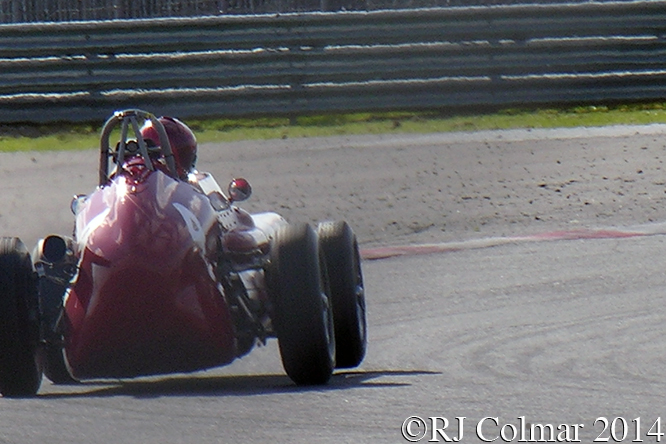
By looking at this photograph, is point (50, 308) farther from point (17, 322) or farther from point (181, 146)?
point (181, 146)

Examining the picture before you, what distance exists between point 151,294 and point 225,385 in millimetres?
781

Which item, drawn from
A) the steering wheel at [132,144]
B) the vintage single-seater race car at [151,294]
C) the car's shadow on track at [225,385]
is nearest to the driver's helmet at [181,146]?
the steering wheel at [132,144]

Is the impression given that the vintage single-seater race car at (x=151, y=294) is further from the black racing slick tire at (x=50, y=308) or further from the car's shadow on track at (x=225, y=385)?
the car's shadow on track at (x=225, y=385)

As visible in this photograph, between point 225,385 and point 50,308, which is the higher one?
point 50,308

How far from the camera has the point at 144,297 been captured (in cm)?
590

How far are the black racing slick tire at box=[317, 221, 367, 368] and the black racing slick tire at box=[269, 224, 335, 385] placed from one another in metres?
0.59

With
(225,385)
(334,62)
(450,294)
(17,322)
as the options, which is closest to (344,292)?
(225,385)

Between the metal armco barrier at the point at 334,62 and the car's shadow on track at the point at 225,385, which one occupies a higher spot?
the car's shadow on track at the point at 225,385

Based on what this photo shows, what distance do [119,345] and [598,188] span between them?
726 centimetres

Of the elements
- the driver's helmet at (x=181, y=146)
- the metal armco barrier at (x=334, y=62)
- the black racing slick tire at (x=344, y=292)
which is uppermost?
the driver's helmet at (x=181, y=146)

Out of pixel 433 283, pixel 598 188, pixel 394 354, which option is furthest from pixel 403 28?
pixel 394 354

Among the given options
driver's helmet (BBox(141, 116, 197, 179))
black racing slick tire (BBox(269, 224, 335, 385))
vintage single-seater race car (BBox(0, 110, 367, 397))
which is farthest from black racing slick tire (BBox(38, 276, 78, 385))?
driver's helmet (BBox(141, 116, 197, 179))

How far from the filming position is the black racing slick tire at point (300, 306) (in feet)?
19.8

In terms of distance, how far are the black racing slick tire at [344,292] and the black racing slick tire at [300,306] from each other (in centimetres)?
59
